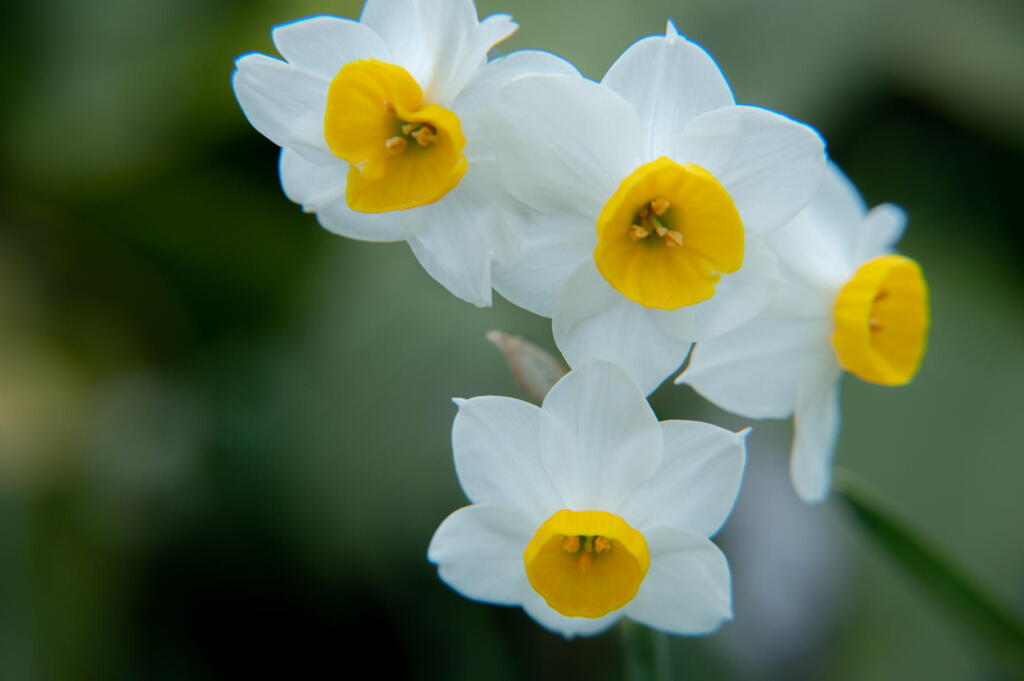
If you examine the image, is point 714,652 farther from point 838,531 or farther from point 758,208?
point 758,208

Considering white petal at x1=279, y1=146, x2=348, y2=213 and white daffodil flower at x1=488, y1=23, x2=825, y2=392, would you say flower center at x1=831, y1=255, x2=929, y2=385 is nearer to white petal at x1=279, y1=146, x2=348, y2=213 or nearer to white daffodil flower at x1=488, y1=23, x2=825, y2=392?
white daffodil flower at x1=488, y1=23, x2=825, y2=392

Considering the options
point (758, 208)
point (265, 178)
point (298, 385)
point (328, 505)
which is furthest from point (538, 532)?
point (265, 178)

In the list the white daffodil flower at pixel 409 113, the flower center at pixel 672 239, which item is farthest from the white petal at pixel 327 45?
the flower center at pixel 672 239

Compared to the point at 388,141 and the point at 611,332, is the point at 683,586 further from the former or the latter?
the point at 388,141

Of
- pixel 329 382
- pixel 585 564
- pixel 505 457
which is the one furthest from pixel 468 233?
pixel 329 382

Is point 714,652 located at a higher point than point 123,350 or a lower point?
higher

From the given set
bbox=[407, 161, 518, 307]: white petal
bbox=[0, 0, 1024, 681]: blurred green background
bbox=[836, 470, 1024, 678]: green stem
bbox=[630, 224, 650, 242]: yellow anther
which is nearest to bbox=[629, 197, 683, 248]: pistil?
bbox=[630, 224, 650, 242]: yellow anther
